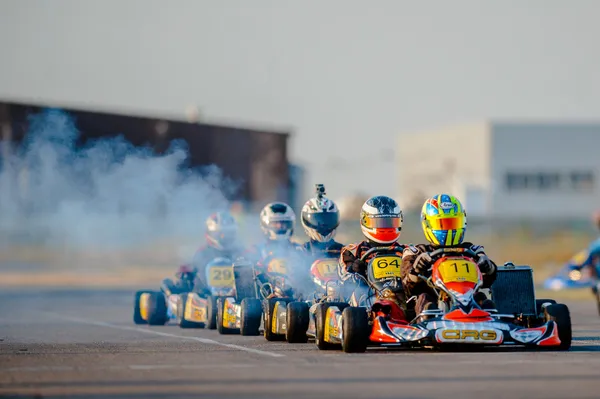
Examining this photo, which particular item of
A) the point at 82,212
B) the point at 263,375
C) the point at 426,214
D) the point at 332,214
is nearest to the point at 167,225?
the point at 82,212

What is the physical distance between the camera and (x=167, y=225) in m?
41.7

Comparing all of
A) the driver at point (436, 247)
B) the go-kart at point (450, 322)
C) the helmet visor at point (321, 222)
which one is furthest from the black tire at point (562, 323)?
the helmet visor at point (321, 222)

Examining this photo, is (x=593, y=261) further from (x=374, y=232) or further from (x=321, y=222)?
(x=374, y=232)

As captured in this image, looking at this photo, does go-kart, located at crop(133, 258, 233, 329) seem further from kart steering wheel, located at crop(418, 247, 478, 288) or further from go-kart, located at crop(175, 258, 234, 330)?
kart steering wheel, located at crop(418, 247, 478, 288)

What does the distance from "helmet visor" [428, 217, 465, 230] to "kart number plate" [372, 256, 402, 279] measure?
2.60 feet

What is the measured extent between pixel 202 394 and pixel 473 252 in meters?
4.82

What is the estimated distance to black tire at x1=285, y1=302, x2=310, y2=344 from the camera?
15.0 m

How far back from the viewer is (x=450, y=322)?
12867mm

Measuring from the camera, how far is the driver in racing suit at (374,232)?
595 inches

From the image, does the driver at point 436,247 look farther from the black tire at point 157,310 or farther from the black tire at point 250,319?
the black tire at point 157,310

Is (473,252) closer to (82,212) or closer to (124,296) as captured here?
(124,296)

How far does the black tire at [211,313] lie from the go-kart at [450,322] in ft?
17.7

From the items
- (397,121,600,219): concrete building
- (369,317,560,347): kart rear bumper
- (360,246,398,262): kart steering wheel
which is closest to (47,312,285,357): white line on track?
(369,317,560,347): kart rear bumper

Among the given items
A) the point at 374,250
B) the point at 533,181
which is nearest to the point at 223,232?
the point at 374,250
